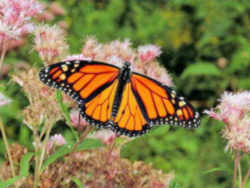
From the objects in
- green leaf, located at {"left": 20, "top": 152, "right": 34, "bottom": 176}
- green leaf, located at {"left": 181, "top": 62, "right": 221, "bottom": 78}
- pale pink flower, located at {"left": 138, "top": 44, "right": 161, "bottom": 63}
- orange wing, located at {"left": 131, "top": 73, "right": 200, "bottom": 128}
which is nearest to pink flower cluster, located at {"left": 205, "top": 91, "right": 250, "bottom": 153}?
orange wing, located at {"left": 131, "top": 73, "right": 200, "bottom": 128}

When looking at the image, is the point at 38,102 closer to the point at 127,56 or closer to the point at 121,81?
the point at 121,81

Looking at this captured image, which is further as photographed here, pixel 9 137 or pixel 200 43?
pixel 200 43

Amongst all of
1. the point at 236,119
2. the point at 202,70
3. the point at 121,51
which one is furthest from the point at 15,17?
the point at 202,70

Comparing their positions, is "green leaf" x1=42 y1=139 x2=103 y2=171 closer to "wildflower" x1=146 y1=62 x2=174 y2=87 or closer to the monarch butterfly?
the monarch butterfly

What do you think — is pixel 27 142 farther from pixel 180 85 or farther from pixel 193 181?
pixel 180 85

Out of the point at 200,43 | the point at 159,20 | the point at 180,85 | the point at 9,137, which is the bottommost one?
the point at 9,137

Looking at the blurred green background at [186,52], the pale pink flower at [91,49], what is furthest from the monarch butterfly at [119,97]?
the blurred green background at [186,52]

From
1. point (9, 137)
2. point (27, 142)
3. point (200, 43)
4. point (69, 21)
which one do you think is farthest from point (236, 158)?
point (69, 21)

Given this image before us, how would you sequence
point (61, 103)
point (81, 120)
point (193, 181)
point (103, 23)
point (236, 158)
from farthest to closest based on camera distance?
point (103, 23) < point (193, 181) < point (81, 120) < point (236, 158) < point (61, 103)

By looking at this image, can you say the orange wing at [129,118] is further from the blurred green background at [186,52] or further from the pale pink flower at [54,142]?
the blurred green background at [186,52]
